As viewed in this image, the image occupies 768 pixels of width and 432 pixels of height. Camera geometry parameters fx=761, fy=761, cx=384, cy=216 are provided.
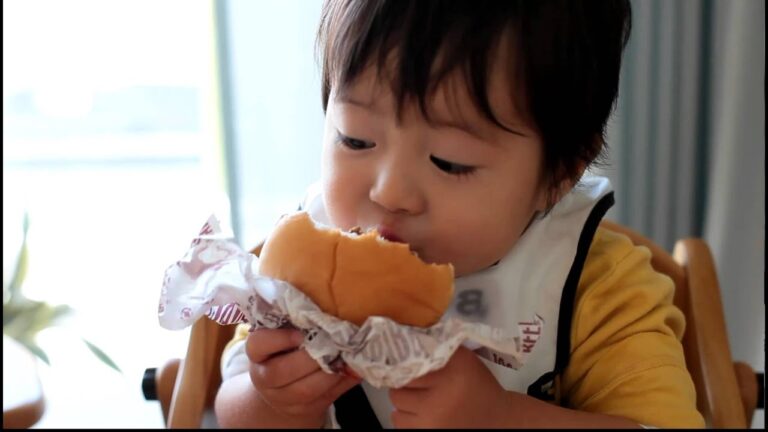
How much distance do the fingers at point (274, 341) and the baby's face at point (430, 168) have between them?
4.2 inches

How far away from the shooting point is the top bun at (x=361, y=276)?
52 centimetres

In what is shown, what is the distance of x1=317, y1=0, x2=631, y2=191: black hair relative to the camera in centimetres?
58

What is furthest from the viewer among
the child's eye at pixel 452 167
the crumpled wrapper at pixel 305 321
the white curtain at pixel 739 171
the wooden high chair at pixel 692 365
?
the white curtain at pixel 739 171

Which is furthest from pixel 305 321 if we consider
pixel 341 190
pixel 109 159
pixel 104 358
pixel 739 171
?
pixel 109 159

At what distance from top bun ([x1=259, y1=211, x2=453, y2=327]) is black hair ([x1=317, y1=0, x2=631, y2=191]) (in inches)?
4.8

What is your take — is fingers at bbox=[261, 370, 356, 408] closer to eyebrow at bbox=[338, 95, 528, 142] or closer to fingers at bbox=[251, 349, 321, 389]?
fingers at bbox=[251, 349, 321, 389]

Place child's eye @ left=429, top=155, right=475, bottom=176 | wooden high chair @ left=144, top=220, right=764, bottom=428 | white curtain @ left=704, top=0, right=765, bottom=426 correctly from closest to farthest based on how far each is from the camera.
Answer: child's eye @ left=429, top=155, right=475, bottom=176
wooden high chair @ left=144, top=220, right=764, bottom=428
white curtain @ left=704, top=0, right=765, bottom=426

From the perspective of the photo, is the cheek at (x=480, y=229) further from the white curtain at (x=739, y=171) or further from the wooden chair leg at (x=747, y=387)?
the white curtain at (x=739, y=171)

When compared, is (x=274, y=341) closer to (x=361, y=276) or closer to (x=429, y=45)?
(x=361, y=276)

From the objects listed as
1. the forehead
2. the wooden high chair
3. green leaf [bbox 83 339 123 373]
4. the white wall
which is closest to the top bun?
the forehead

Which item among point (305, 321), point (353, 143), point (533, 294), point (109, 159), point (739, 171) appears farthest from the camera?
point (109, 159)

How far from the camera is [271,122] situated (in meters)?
1.28

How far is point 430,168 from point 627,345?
0.26 m

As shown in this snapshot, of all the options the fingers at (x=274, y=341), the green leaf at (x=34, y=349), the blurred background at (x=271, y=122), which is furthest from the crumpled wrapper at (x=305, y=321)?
the blurred background at (x=271, y=122)
